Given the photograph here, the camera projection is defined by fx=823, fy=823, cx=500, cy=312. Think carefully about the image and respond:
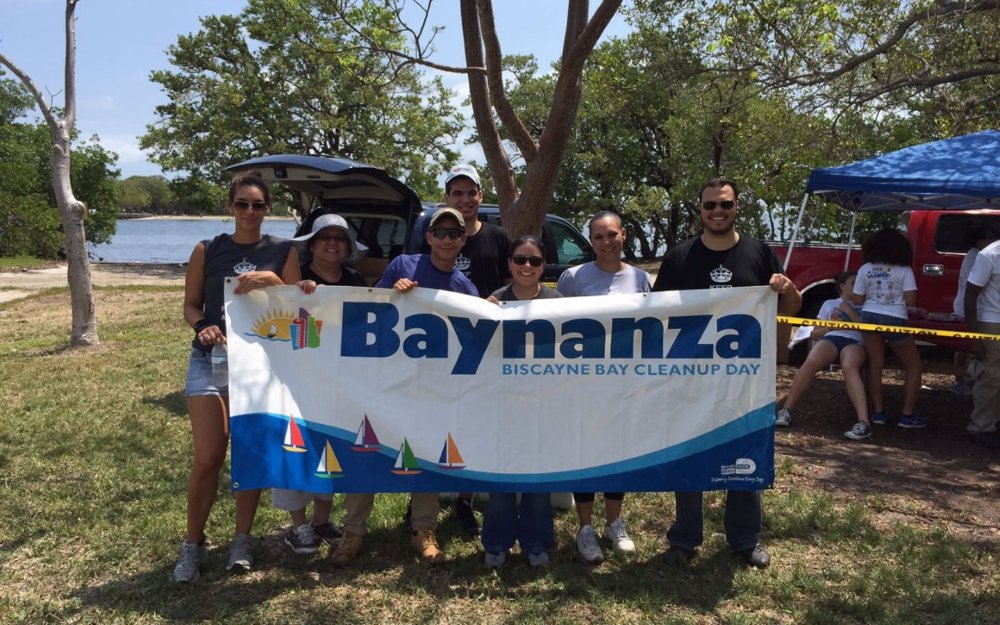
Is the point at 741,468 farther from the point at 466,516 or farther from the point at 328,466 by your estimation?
the point at 328,466

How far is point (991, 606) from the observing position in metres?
3.68

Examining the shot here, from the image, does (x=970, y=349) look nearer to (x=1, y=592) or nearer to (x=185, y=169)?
(x=1, y=592)

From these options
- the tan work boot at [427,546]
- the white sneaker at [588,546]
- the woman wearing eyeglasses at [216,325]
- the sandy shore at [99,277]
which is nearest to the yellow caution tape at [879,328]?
the white sneaker at [588,546]

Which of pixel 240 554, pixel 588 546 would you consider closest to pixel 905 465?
pixel 588 546

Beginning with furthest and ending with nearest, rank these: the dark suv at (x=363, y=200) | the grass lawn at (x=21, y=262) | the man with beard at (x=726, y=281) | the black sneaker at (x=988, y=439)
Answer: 1. the grass lawn at (x=21, y=262)
2. the dark suv at (x=363, y=200)
3. the black sneaker at (x=988, y=439)
4. the man with beard at (x=726, y=281)

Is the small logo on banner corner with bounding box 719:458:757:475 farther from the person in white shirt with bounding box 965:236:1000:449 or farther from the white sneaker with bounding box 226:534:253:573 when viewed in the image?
the person in white shirt with bounding box 965:236:1000:449

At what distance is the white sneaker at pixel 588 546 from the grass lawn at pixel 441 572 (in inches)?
2.3

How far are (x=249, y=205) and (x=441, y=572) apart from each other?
6.59 feet

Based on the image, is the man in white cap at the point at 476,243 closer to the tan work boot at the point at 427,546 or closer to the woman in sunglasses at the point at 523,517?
the woman in sunglasses at the point at 523,517

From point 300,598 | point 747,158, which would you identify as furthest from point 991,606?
point 747,158

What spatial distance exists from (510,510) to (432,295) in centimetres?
113

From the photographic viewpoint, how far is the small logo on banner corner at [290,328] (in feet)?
13.1

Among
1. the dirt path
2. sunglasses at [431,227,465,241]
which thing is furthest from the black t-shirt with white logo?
the dirt path

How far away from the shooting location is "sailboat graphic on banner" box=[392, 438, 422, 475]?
3.98 meters
